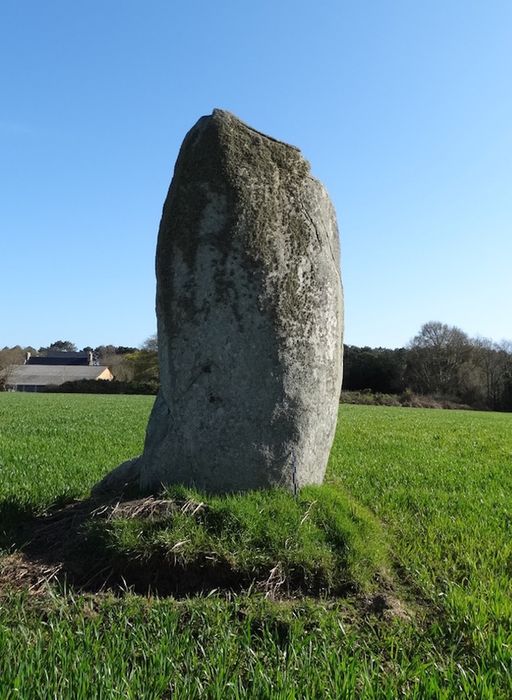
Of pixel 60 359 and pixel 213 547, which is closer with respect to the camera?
pixel 213 547

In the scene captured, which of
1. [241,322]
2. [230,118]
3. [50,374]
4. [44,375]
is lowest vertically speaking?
[44,375]

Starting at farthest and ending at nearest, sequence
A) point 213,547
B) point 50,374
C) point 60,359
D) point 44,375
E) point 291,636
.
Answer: point 60,359 → point 50,374 → point 44,375 → point 213,547 → point 291,636

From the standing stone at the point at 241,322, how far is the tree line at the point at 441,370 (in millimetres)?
59488

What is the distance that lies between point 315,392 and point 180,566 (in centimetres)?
187

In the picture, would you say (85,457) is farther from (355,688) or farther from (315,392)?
(355,688)

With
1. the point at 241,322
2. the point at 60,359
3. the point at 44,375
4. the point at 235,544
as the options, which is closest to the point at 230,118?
the point at 241,322

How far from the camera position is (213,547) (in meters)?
4.32

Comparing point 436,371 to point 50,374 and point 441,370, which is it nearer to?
point 441,370

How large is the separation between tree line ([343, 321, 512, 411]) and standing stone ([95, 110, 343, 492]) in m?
59.5

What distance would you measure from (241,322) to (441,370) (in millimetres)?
67683

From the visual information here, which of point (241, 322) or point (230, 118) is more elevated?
point (230, 118)

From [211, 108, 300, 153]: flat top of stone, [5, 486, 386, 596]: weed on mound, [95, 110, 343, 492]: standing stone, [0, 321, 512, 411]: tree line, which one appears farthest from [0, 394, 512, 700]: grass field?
[0, 321, 512, 411]: tree line

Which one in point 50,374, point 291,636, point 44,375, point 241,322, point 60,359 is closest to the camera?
point 291,636

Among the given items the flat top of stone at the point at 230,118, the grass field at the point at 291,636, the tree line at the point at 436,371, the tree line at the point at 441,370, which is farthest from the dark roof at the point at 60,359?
the grass field at the point at 291,636
